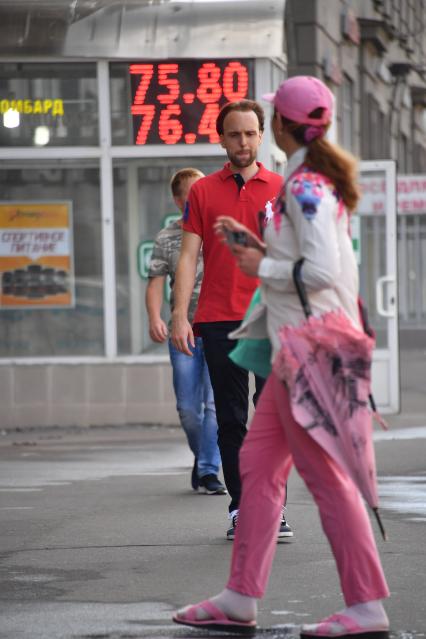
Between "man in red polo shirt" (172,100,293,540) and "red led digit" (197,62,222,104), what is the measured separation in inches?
245

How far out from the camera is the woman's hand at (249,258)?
15.5 ft

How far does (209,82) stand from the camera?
12.8 meters

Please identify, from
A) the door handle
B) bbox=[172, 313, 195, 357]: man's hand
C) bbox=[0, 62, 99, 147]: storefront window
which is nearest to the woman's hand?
bbox=[172, 313, 195, 357]: man's hand

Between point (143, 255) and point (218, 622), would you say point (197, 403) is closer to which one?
point (218, 622)

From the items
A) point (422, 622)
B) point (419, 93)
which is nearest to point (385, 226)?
point (422, 622)

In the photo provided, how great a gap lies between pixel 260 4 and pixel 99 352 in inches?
129

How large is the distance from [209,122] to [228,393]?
666 cm

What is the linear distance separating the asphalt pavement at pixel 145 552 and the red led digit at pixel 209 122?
3.33 meters

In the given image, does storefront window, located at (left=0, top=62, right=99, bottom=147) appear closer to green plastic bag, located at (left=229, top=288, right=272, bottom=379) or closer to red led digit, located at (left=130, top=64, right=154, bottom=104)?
red led digit, located at (left=130, top=64, right=154, bottom=104)

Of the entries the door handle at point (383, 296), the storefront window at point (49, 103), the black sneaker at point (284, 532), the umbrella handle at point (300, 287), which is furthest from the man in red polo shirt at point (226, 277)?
the door handle at point (383, 296)

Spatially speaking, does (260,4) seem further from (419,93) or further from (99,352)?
(419,93)

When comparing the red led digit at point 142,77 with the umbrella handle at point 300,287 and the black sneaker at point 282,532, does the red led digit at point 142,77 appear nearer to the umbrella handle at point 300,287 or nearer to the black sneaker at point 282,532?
the black sneaker at point 282,532

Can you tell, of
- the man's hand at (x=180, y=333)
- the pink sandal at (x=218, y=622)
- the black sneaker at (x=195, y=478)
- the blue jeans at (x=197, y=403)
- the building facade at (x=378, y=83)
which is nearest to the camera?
the pink sandal at (x=218, y=622)

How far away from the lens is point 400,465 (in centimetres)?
993
